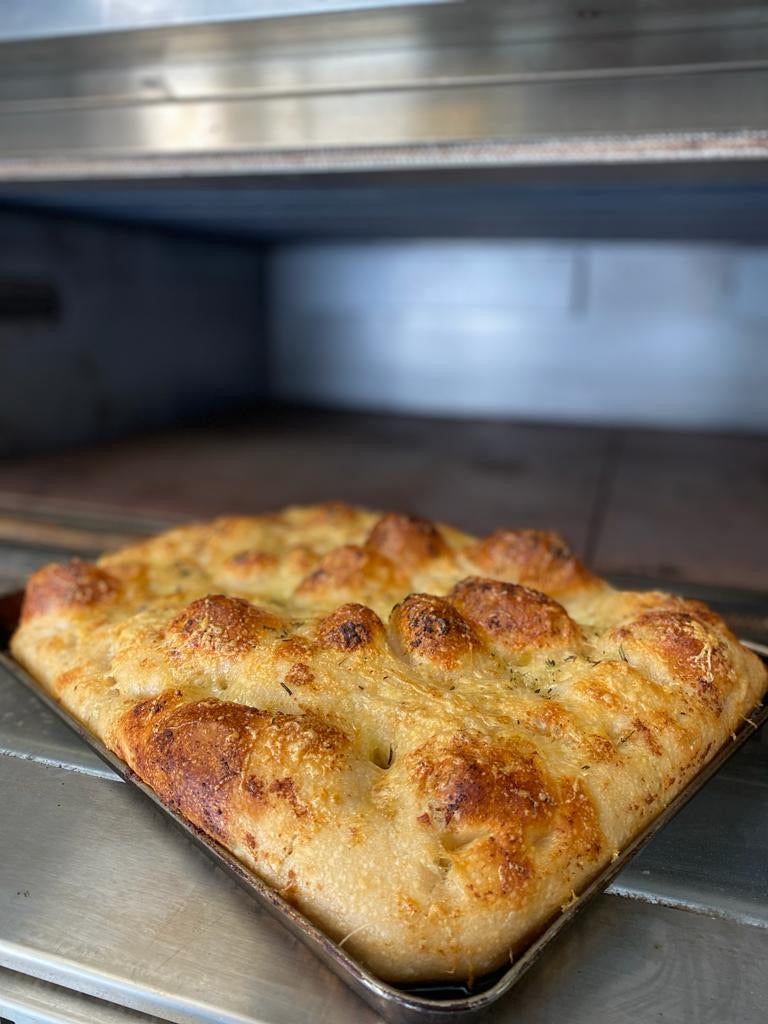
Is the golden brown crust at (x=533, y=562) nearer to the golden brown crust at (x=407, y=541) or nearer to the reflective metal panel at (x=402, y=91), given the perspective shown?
the golden brown crust at (x=407, y=541)

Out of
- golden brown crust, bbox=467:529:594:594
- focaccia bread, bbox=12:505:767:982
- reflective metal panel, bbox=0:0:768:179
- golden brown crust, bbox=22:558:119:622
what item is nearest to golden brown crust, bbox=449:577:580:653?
focaccia bread, bbox=12:505:767:982

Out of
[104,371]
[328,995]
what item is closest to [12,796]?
[328,995]

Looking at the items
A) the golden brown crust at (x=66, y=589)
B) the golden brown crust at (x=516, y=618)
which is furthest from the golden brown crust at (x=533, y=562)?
the golden brown crust at (x=66, y=589)

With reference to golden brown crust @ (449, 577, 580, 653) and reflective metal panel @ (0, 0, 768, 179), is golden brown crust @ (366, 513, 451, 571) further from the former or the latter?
reflective metal panel @ (0, 0, 768, 179)

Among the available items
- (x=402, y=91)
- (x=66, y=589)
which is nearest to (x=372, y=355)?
(x=402, y=91)

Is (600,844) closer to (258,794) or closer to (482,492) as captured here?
(258,794)

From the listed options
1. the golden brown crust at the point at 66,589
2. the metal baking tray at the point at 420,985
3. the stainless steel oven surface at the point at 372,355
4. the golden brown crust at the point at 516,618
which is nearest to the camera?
the metal baking tray at the point at 420,985
